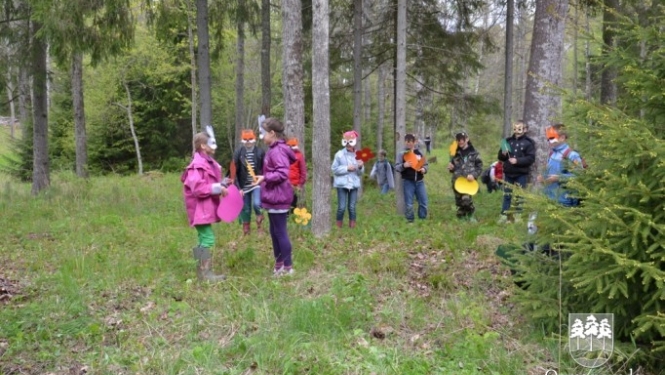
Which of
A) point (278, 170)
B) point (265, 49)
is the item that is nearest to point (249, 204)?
point (278, 170)

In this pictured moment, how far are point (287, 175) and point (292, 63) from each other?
322cm

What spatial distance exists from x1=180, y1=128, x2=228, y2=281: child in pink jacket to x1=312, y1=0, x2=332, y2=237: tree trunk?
238 centimetres

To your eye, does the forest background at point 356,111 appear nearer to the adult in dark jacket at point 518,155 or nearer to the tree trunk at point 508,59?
the tree trunk at point 508,59

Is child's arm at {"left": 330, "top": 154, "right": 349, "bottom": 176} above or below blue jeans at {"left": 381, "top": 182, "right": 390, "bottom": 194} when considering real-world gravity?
above

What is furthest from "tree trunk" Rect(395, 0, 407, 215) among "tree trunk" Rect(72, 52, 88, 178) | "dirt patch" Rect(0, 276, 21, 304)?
"tree trunk" Rect(72, 52, 88, 178)

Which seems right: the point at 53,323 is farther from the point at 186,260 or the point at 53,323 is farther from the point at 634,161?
the point at 634,161

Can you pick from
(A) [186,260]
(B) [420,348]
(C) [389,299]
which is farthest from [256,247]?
(B) [420,348]

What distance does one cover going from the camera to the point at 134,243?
8594 millimetres

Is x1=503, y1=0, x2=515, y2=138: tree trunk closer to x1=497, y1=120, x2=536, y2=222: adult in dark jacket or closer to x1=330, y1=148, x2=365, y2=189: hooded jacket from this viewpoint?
x1=497, y1=120, x2=536, y2=222: adult in dark jacket

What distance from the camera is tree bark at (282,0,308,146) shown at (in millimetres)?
8805

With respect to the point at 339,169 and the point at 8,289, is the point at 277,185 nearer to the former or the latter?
the point at 339,169

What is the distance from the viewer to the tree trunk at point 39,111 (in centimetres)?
1346

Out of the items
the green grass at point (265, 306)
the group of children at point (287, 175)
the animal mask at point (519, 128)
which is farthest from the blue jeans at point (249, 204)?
the animal mask at point (519, 128)

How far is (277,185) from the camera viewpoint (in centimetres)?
646
